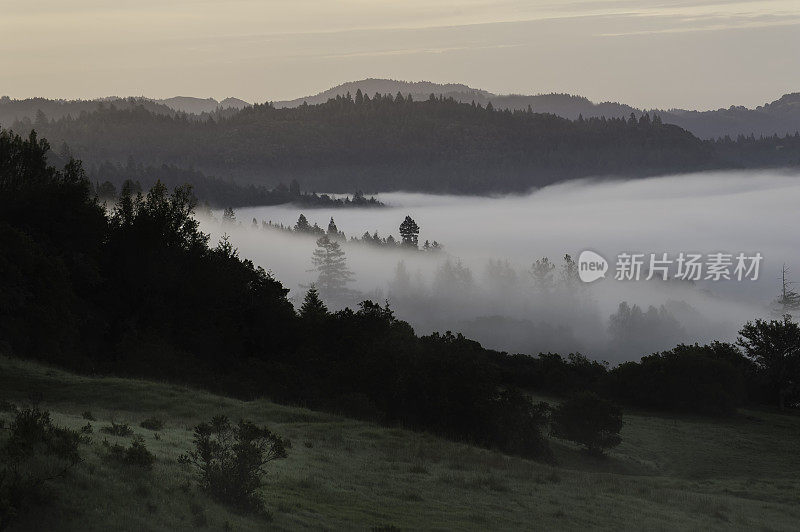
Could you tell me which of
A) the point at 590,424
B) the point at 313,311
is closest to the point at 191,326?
the point at 313,311

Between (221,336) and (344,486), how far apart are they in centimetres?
3336

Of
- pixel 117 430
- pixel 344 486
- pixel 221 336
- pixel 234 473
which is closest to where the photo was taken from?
pixel 234 473

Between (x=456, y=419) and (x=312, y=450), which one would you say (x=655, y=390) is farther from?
(x=312, y=450)

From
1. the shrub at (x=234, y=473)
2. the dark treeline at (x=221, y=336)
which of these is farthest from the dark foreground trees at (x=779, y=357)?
the shrub at (x=234, y=473)

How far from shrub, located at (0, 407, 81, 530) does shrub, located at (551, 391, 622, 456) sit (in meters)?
34.4

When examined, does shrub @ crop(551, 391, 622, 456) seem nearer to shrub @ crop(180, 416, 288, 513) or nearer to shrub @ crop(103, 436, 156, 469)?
shrub @ crop(180, 416, 288, 513)

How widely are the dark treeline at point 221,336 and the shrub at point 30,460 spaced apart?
894 inches

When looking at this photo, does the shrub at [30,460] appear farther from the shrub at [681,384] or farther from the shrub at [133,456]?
the shrub at [681,384]

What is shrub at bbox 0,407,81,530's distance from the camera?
14508mm

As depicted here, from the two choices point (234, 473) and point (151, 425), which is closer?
point (234, 473)

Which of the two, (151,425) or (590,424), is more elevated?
(151,425)

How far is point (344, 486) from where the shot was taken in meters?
23.2

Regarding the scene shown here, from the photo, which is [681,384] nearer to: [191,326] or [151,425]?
[191,326]

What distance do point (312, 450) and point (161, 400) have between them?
7541 millimetres
